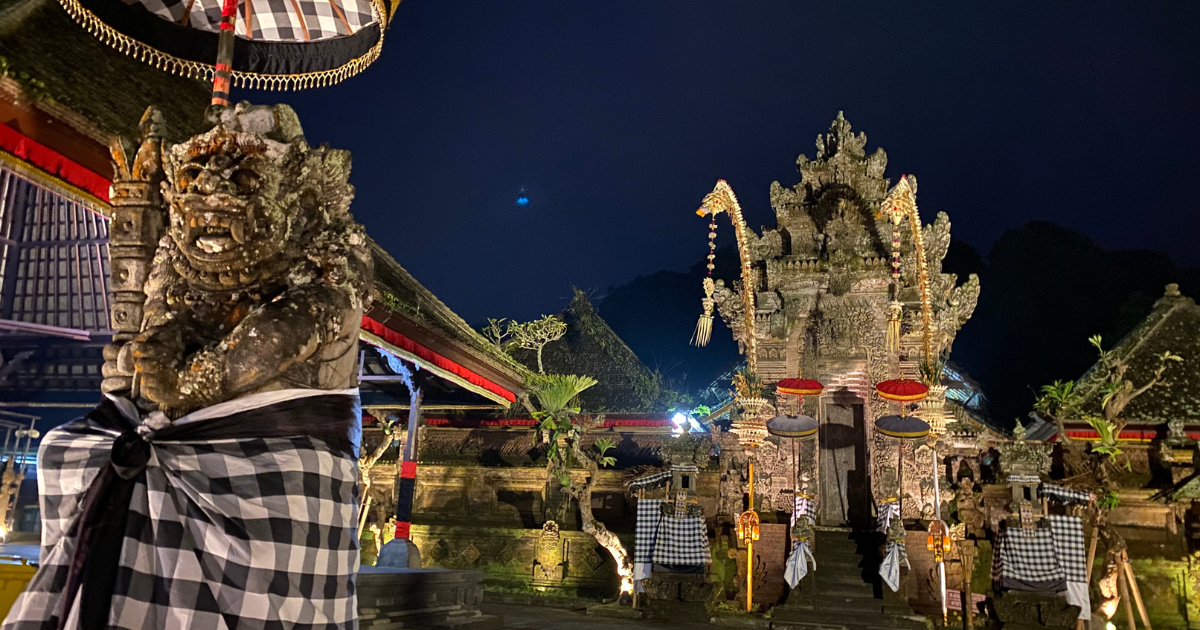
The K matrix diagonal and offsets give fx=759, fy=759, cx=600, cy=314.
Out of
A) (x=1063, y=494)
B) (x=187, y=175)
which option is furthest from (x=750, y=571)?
(x=187, y=175)

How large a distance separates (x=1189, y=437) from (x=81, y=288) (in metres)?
17.2

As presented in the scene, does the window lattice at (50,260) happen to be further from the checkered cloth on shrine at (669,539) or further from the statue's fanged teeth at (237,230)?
the checkered cloth on shrine at (669,539)

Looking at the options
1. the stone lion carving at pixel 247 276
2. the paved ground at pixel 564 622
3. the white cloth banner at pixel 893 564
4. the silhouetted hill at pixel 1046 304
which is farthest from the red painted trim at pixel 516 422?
the silhouetted hill at pixel 1046 304

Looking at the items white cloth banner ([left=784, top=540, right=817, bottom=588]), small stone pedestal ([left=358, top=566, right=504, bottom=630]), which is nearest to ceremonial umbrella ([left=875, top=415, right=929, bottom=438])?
white cloth banner ([left=784, top=540, right=817, bottom=588])

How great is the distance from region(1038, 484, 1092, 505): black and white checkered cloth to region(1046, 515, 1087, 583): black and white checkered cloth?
0.29 metres

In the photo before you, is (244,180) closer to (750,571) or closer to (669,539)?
(669,539)

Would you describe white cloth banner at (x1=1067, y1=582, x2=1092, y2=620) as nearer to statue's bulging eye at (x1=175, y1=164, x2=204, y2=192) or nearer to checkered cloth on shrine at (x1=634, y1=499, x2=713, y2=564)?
checkered cloth on shrine at (x1=634, y1=499, x2=713, y2=564)

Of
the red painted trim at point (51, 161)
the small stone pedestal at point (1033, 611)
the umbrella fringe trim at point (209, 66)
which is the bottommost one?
the small stone pedestal at point (1033, 611)

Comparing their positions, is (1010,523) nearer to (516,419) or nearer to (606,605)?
(606,605)

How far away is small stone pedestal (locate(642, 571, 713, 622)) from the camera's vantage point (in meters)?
11.3

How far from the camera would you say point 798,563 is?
11195 millimetres

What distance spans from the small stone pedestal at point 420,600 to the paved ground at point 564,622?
43.8 inches

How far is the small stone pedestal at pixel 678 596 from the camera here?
37.0ft

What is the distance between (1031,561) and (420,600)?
8.43 meters
